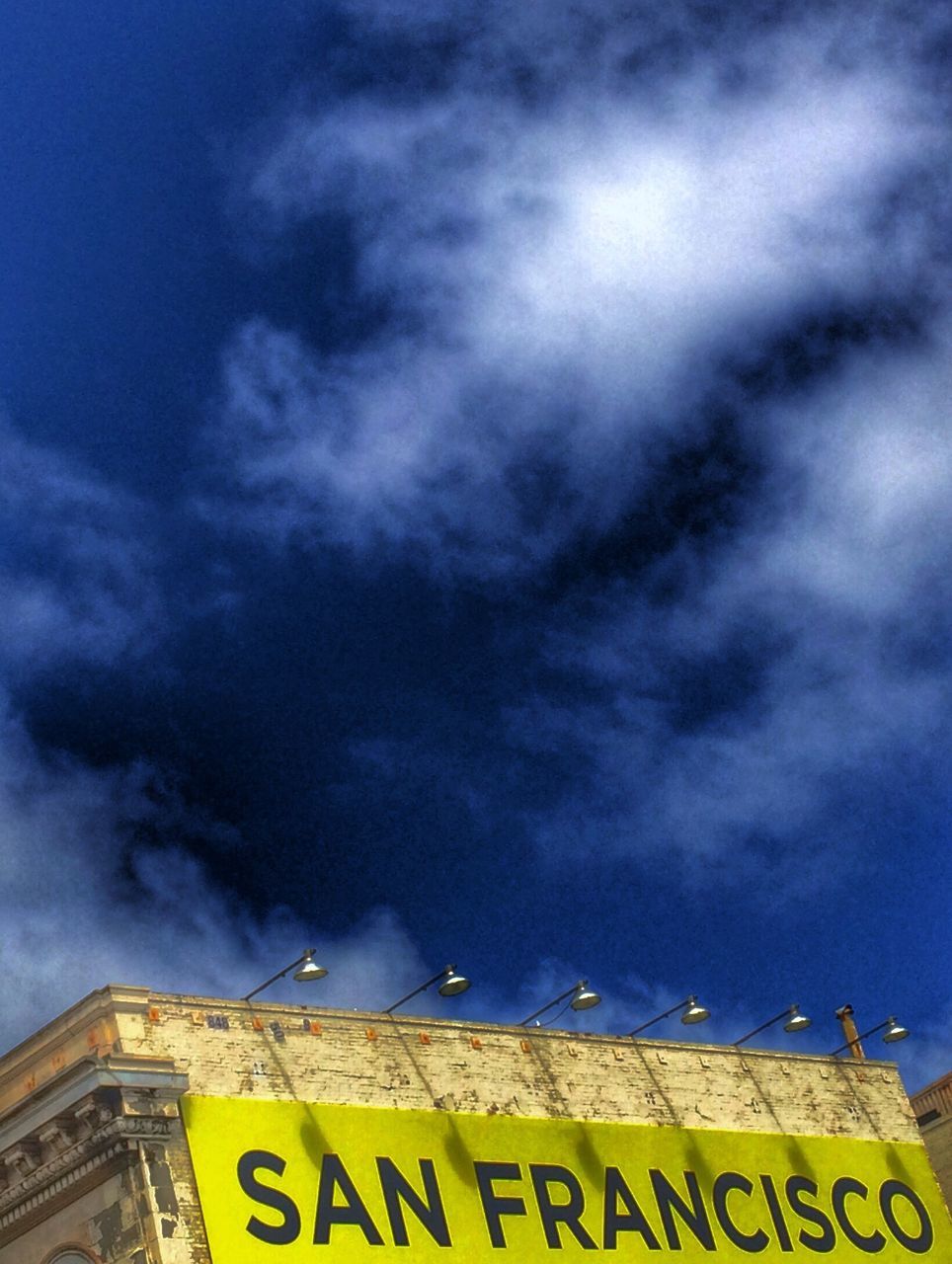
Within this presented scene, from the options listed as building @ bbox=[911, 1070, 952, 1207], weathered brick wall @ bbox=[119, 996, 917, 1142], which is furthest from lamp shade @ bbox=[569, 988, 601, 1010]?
building @ bbox=[911, 1070, 952, 1207]

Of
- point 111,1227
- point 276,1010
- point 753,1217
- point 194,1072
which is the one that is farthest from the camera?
point 753,1217

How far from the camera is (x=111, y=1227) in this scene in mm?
32062

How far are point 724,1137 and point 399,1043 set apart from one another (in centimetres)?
885

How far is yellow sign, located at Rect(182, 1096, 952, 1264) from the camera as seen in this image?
33.5m

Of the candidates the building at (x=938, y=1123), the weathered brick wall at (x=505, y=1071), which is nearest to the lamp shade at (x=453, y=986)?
the weathered brick wall at (x=505, y=1071)

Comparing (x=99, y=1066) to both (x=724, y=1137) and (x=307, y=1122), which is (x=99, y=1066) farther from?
(x=724, y=1137)

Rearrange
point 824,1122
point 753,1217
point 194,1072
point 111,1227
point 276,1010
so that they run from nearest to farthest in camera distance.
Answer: point 111,1227
point 194,1072
point 276,1010
point 753,1217
point 824,1122

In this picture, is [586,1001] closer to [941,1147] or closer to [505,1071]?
[505,1071]

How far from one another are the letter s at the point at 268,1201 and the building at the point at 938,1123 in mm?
26153

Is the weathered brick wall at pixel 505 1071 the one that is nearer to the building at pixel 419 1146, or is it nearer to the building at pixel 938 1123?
the building at pixel 419 1146

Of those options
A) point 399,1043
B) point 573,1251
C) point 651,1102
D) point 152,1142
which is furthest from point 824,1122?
point 152,1142

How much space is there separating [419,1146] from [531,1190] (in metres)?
2.79

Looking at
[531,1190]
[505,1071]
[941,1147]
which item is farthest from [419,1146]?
Result: [941,1147]

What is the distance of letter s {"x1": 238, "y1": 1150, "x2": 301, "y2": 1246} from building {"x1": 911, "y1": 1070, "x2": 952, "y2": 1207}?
2615 cm
